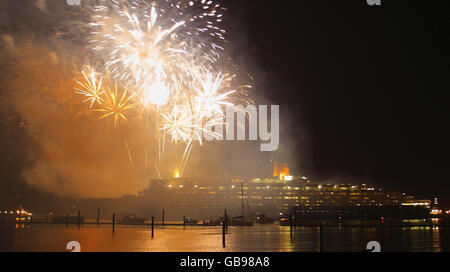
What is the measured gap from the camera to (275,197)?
10425 cm

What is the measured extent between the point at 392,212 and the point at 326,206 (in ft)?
51.9

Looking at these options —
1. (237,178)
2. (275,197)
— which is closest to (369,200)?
(275,197)

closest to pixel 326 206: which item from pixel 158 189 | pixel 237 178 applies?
pixel 237 178
